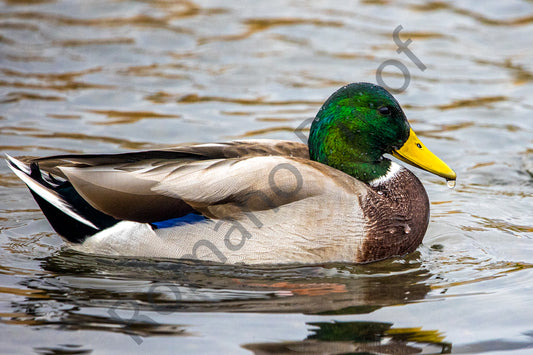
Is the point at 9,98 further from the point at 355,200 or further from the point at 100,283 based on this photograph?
the point at 355,200

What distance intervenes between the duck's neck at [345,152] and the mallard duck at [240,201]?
0.6 inches

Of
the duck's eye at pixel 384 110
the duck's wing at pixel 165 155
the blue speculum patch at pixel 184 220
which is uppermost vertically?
the duck's eye at pixel 384 110

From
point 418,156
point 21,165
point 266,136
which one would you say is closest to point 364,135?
point 418,156

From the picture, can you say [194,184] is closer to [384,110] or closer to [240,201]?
[240,201]

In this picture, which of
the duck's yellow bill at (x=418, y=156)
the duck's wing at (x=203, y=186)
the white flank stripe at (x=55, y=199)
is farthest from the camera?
the duck's yellow bill at (x=418, y=156)

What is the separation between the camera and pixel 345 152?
19.2 ft

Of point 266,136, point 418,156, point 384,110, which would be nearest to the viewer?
point 384,110

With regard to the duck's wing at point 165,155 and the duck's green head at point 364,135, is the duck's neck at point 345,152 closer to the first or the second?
the duck's green head at point 364,135

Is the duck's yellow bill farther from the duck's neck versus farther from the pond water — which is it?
the pond water

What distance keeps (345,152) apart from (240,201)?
0.92 meters

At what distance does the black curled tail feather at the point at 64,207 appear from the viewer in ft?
18.3

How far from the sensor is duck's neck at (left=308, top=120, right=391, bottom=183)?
5.84 metres

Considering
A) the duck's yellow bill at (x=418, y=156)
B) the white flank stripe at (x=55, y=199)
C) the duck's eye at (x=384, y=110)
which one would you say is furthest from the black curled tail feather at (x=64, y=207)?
the duck's yellow bill at (x=418, y=156)

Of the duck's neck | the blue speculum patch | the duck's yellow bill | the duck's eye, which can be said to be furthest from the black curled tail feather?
the duck's yellow bill
